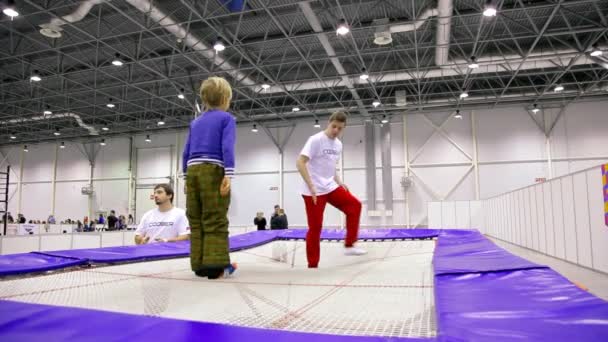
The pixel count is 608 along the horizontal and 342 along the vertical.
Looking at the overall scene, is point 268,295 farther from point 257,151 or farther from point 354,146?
point 257,151

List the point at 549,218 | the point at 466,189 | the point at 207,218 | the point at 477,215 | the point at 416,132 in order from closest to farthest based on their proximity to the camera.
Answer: the point at 207,218, the point at 549,218, the point at 477,215, the point at 466,189, the point at 416,132

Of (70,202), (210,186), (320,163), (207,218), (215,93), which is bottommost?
(207,218)

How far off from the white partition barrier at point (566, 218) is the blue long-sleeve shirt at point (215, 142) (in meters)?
4.07

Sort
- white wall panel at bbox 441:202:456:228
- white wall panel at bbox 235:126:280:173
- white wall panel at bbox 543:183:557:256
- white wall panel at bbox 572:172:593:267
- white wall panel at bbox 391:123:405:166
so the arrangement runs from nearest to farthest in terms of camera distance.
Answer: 1. white wall panel at bbox 572:172:593:267
2. white wall panel at bbox 543:183:557:256
3. white wall panel at bbox 441:202:456:228
4. white wall panel at bbox 391:123:405:166
5. white wall panel at bbox 235:126:280:173

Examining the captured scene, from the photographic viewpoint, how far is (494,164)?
14.7 m

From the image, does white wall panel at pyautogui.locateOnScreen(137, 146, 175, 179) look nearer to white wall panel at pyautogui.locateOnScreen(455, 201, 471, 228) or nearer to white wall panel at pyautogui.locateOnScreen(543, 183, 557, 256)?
white wall panel at pyautogui.locateOnScreen(455, 201, 471, 228)

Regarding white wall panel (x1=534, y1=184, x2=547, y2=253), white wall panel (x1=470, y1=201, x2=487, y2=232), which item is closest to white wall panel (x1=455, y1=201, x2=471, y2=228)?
white wall panel (x1=470, y1=201, x2=487, y2=232)

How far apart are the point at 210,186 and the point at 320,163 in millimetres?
1127

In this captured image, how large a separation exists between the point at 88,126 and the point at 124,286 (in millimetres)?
Result: 18539

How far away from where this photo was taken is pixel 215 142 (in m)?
2.23

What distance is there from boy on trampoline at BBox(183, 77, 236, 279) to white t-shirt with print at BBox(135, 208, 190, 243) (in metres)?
1.71

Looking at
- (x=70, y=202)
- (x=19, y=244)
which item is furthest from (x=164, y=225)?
(x=70, y=202)

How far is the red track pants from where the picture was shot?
2.71 meters

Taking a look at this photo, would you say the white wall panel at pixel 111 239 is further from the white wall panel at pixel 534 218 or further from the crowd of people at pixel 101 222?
the white wall panel at pixel 534 218
